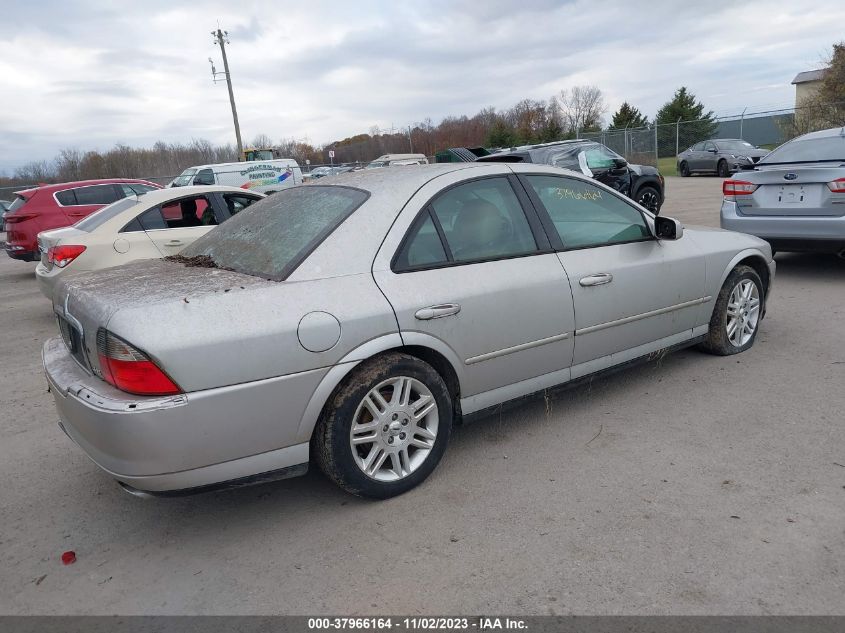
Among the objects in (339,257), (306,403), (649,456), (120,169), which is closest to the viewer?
(306,403)

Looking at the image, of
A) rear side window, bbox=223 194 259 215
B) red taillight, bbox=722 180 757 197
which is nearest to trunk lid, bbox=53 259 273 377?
rear side window, bbox=223 194 259 215

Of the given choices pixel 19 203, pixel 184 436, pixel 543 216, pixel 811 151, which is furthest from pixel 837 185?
pixel 19 203

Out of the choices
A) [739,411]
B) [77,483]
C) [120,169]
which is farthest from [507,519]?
[120,169]

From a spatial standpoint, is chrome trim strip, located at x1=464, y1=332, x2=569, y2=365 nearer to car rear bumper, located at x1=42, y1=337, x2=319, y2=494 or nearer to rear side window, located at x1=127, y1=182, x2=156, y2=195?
car rear bumper, located at x1=42, y1=337, x2=319, y2=494

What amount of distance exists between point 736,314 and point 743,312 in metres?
0.10

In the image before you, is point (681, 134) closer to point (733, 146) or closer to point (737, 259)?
point (733, 146)

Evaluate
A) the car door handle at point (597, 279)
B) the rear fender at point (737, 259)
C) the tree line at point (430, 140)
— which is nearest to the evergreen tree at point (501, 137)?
the tree line at point (430, 140)

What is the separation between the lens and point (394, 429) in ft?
10.0

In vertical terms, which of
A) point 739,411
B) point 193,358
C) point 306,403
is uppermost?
point 193,358

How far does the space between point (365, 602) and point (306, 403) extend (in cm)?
84

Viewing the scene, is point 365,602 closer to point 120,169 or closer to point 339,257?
point 339,257

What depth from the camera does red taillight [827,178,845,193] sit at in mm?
6367

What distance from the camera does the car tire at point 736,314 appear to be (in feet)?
15.3

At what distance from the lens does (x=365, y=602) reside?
7.86ft
